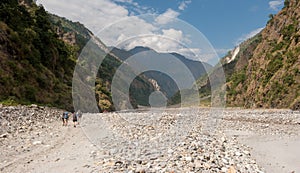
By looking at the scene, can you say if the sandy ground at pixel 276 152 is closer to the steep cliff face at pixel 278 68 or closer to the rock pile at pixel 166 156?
the rock pile at pixel 166 156

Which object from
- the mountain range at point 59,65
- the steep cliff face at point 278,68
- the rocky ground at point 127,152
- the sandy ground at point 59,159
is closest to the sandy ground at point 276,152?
the rocky ground at point 127,152

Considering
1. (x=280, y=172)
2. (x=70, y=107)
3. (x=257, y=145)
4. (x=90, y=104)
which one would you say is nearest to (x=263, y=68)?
(x=90, y=104)

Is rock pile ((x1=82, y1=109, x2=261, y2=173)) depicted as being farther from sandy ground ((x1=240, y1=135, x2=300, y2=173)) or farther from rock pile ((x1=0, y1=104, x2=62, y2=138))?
rock pile ((x1=0, y1=104, x2=62, y2=138))

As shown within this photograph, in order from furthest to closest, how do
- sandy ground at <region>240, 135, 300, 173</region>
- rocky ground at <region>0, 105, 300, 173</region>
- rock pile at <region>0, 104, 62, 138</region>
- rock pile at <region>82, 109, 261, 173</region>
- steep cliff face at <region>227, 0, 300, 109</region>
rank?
steep cliff face at <region>227, 0, 300, 109</region>, rock pile at <region>0, 104, 62, 138</region>, sandy ground at <region>240, 135, 300, 173</region>, rocky ground at <region>0, 105, 300, 173</region>, rock pile at <region>82, 109, 261, 173</region>

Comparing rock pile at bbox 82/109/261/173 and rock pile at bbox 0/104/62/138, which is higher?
rock pile at bbox 0/104/62/138

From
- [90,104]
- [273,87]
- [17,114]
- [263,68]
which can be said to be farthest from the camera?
[263,68]

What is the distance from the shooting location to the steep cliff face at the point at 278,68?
1898 inches

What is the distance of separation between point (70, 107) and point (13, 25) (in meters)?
13.4

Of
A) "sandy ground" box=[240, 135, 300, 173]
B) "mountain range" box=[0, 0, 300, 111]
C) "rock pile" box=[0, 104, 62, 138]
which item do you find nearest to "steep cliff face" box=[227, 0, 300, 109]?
"mountain range" box=[0, 0, 300, 111]

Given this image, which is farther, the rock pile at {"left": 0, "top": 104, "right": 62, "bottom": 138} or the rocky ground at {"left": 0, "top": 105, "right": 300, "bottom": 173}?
the rock pile at {"left": 0, "top": 104, "right": 62, "bottom": 138}

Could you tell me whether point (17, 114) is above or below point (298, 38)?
below

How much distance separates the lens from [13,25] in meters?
35.5

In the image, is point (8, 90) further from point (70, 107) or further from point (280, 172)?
point (280, 172)

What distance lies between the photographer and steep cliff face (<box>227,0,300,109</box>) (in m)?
48.2
